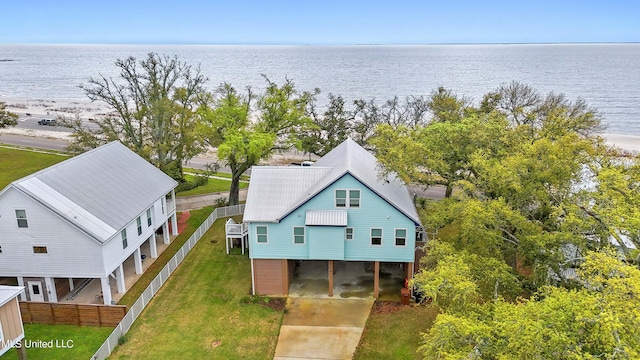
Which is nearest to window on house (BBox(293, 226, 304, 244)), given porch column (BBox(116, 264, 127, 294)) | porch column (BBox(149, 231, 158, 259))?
porch column (BBox(116, 264, 127, 294))

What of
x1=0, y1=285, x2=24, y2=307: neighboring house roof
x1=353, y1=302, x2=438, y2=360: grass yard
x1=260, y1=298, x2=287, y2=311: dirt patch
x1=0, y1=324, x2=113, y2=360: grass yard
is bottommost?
x1=353, y1=302, x2=438, y2=360: grass yard

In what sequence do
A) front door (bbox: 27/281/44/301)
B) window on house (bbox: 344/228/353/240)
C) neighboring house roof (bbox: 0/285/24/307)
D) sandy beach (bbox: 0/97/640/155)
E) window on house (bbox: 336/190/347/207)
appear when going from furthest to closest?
Result: sandy beach (bbox: 0/97/640/155) → window on house (bbox: 344/228/353/240) → window on house (bbox: 336/190/347/207) → front door (bbox: 27/281/44/301) → neighboring house roof (bbox: 0/285/24/307)

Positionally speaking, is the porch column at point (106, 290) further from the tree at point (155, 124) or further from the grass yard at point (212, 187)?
the grass yard at point (212, 187)

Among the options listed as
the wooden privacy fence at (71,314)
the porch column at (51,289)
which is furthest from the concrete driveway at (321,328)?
the porch column at (51,289)

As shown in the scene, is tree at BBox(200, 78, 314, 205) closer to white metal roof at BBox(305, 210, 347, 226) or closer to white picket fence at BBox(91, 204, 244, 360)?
white picket fence at BBox(91, 204, 244, 360)

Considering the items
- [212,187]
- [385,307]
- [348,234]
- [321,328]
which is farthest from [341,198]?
[212,187]

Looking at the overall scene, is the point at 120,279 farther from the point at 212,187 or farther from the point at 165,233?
the point at 212,187

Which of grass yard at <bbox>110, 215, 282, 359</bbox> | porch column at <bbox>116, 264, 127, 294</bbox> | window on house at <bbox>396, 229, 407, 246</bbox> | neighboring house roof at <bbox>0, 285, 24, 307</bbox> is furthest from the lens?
porch column at <bbox>116, 264, 127, 294</bbox>
